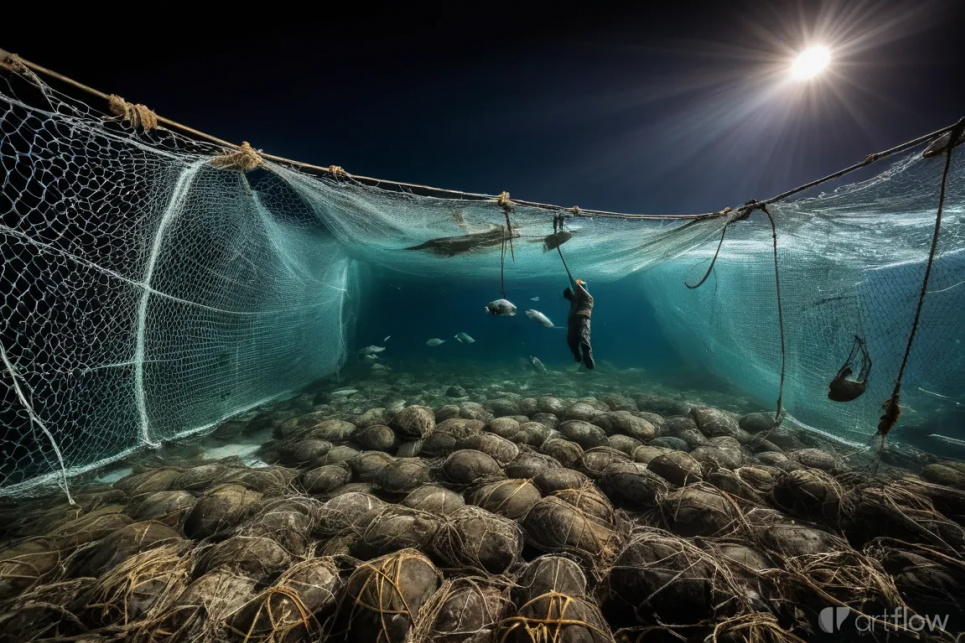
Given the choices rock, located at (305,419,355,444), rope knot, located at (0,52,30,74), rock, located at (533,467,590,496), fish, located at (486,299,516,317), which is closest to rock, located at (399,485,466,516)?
rock, located at (533,467,590,496)

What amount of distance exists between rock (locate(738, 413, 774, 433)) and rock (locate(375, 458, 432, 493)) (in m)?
5.72

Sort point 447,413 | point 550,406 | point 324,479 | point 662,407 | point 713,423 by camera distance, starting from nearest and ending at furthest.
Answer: point 324,479, point 713,423, point 447,413, point 550,406, point 662,407

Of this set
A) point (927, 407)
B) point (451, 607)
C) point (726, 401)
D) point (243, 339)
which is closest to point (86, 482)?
point (243, 339)

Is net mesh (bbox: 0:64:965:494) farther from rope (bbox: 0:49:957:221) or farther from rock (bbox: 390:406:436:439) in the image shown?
rock (bbox: 390:406:436:439)

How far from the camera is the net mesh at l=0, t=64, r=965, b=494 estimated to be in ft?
10.00

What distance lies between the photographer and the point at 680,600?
6.29 feet

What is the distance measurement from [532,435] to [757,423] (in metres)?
4.28

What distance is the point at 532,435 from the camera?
4352 mm

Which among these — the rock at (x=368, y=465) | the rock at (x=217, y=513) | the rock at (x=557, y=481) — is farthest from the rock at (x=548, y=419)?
the rock at (x=217, y=513)


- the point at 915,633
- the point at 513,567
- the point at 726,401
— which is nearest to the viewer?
the point at 915,633

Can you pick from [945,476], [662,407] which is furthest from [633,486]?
[662,407]

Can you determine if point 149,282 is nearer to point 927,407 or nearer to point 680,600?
point 680,600

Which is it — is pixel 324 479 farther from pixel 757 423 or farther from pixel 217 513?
pixel 757 423

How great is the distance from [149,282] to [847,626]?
761 centimetres
